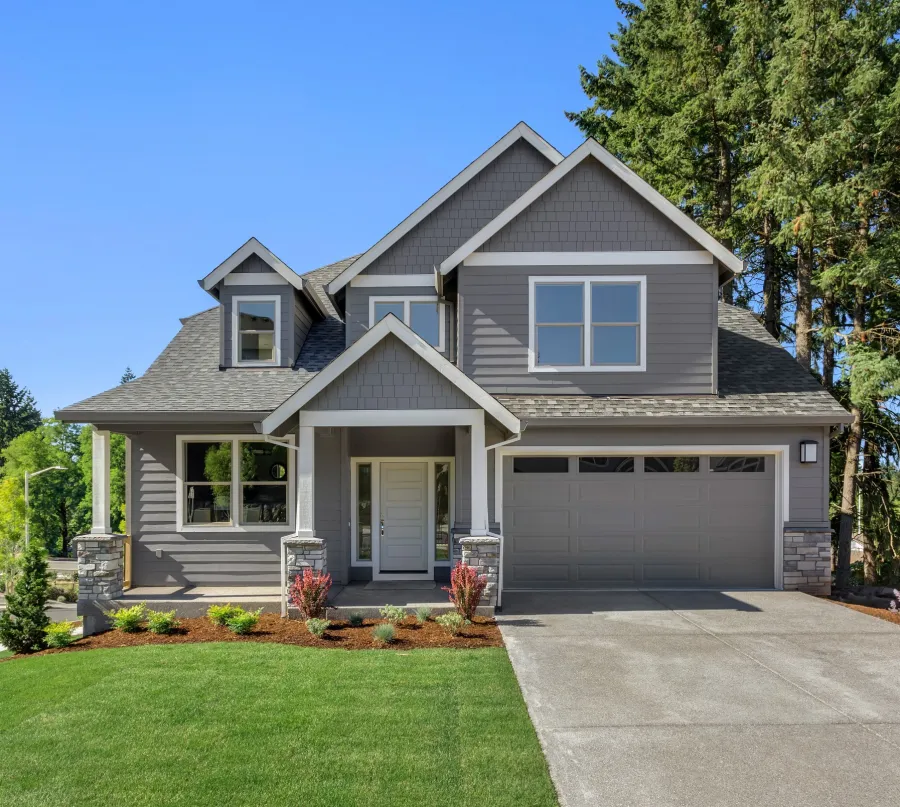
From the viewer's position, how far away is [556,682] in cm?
609

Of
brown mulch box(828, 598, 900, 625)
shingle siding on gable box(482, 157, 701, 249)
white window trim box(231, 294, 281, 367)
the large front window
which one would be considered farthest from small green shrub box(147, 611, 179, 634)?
brown mulch box(828, 598, 900, 625)

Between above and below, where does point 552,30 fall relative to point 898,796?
above

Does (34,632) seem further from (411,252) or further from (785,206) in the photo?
(785,206)

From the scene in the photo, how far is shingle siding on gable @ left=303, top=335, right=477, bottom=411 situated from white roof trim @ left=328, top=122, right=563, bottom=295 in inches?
128

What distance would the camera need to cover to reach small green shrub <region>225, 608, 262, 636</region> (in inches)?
313

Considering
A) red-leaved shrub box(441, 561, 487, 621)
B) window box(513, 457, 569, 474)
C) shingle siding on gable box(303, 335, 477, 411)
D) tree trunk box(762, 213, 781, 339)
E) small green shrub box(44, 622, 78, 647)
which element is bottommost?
small green shrub box(44, 622, 78, 647)

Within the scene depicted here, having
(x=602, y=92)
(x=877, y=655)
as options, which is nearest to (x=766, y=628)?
(x=877, y=655)

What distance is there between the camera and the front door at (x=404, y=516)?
1100 cm

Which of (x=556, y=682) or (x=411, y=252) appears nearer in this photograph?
(x=556, y=682)

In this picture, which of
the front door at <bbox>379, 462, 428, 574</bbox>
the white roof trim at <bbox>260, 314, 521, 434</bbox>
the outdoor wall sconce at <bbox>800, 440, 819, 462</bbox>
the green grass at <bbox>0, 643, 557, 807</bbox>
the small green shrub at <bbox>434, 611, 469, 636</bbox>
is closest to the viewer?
the green grass at <bbox>0, 643, 557, 807</bbox>

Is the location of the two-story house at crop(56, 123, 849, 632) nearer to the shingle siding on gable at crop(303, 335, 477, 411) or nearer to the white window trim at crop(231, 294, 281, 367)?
the white window trim at crop(231, 294, 281, 367)

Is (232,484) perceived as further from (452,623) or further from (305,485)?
(452,623)

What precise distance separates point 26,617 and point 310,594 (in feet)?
13.1

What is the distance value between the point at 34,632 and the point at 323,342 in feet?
21.3
